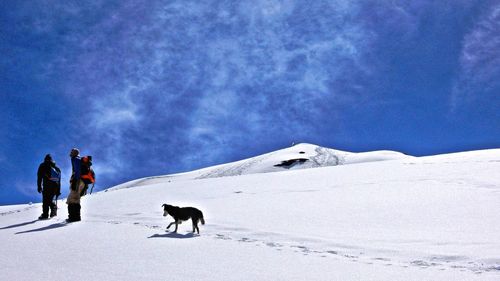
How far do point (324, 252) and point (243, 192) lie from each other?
1016 cm

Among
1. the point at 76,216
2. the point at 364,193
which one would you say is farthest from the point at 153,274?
the point at 364,193

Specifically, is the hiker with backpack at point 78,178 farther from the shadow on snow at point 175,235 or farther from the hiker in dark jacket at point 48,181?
the shadow on snow at point 175,235

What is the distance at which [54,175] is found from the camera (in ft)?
43.2

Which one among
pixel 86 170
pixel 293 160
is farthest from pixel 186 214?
pixel 293 160

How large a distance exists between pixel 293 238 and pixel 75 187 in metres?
6.58

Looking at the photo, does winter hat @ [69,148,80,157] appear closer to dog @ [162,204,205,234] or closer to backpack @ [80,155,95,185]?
backpack @ [80,155,95,185]

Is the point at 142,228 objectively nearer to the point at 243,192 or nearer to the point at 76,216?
the point at 76,216

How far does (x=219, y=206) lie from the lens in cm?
1395

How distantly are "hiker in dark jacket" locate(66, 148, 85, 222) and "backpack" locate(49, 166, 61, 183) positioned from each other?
1.62 meters

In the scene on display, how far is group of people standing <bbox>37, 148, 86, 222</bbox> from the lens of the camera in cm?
1161

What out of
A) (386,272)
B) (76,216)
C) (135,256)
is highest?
(76,216)

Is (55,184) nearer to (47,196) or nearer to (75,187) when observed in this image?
(47,196)

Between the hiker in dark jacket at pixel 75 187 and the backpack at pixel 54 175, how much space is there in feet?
5.33

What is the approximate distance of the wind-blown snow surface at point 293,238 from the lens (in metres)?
5.63
